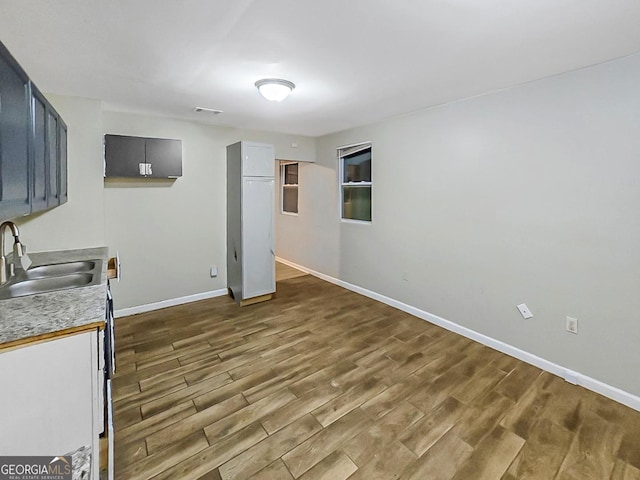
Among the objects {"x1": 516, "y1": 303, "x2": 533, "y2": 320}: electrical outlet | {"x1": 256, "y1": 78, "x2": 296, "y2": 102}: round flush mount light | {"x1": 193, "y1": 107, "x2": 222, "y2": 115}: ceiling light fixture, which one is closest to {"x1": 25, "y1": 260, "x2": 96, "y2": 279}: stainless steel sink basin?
{"x1": 193, "y1": 107, "x2": 222, "y2": 115}: ceiling light fixture

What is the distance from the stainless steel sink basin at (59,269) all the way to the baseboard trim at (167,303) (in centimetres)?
137

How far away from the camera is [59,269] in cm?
251

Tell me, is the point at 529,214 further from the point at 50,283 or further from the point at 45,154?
the point at 50,283

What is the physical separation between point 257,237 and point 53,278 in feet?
7.36

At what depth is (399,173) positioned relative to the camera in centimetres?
392

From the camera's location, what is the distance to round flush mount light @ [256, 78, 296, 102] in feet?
8.46

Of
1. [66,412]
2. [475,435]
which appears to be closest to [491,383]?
[475,435]

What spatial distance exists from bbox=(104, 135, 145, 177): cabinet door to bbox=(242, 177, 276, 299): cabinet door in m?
1.22

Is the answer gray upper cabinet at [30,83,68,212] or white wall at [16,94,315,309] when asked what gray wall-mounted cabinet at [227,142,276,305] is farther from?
gray upper cabinet at [30,83,68,212]

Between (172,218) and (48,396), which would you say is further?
(172,218)

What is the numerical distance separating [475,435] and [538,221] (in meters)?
1.85

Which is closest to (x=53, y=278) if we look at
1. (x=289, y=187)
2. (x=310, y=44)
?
(x=310, y=44)

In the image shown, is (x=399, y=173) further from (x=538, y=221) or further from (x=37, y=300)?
(x=37, y=300)

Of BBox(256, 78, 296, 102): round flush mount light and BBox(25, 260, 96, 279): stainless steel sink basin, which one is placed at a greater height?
BBox(256, 78, 296, 102): round flush mount light
